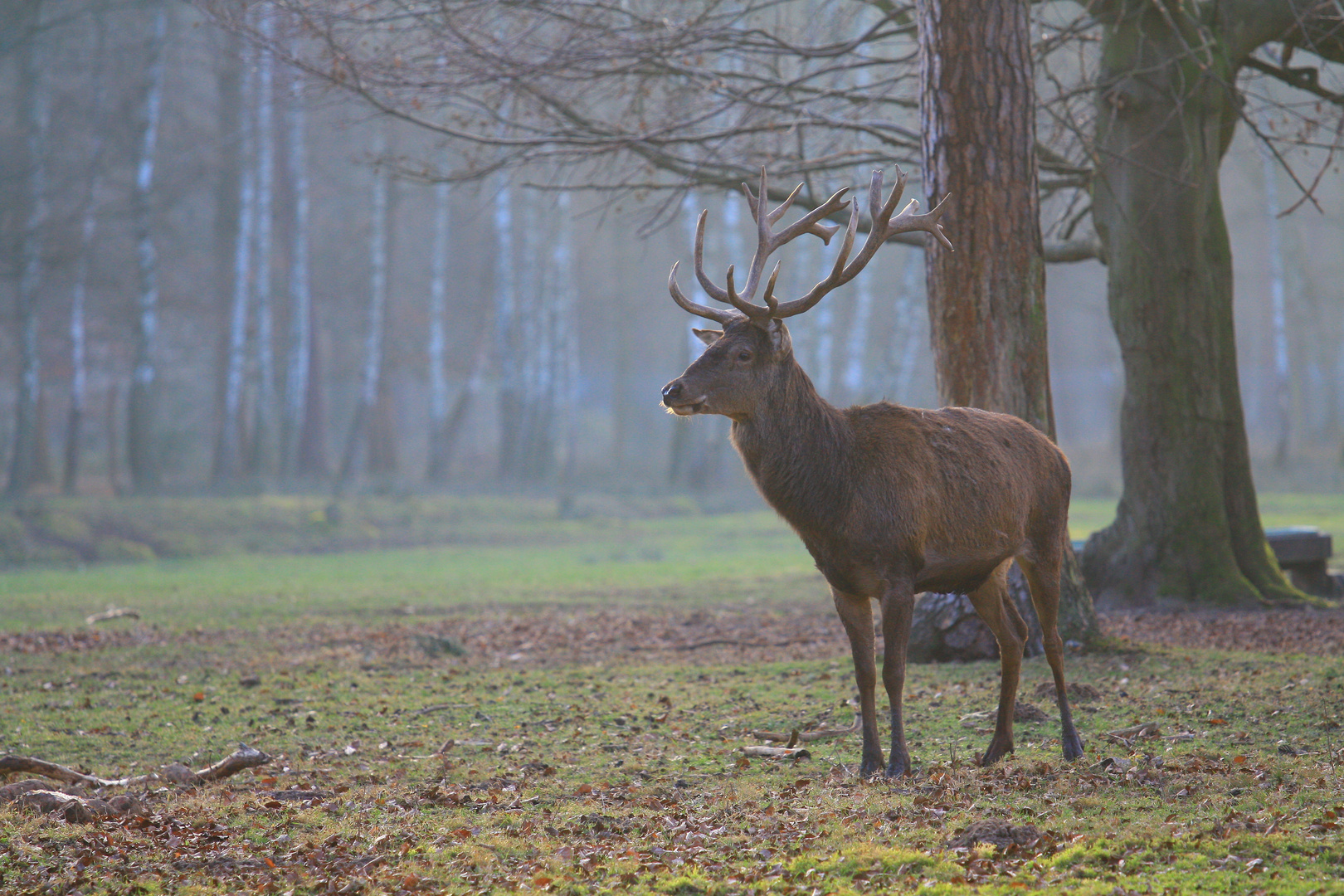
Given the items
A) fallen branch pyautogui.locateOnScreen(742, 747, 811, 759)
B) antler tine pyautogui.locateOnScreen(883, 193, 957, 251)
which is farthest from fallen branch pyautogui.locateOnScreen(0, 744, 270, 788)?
antler tine pyautogui.locateOnScreen(883, 193, 957, 251)

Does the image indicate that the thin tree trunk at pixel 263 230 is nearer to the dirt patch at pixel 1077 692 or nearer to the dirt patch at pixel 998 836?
the dirt patch at pixel 1077 692

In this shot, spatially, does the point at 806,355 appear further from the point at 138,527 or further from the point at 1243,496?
the point at 1243,496

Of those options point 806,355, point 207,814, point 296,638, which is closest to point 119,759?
point 207,814

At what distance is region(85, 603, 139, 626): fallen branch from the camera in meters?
12.0

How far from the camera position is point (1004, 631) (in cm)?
622

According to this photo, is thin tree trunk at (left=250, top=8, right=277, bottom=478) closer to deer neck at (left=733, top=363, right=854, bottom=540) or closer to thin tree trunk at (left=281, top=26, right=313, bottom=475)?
thin tree trunk at (left=281, top=26, right=313, bottom=475)

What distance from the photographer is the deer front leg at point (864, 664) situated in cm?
583

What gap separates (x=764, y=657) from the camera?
394 inches

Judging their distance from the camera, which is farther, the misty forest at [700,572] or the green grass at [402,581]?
the green grass at [402,581]

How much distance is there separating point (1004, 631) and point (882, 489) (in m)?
1.13

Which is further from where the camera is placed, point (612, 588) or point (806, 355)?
point (806, 355)

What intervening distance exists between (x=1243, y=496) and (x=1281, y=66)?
4.03 meters

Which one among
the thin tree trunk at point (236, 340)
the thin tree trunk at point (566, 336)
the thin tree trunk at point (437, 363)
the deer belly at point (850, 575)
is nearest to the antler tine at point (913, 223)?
the deer belly at point (850, 575)

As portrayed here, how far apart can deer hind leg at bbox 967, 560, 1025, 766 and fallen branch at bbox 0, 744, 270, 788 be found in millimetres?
3918
